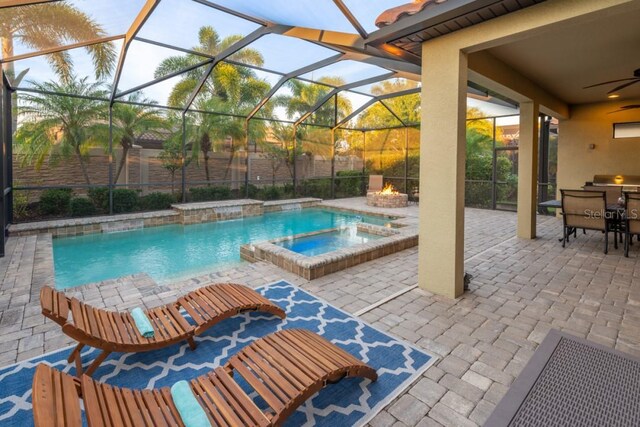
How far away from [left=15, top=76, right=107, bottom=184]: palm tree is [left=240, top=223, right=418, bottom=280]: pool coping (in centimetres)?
712

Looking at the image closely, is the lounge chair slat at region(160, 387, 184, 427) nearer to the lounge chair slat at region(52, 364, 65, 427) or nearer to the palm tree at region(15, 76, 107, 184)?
the lounge chair slat at region(52, 364, 65, 427)

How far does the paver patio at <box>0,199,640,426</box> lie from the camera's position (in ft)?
8.87

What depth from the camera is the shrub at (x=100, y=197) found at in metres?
10.4

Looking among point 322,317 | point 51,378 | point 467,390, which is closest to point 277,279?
point 322,317

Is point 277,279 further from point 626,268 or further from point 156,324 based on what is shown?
point 626,268

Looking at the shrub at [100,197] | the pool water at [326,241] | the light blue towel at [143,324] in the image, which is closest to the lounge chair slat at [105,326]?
the light blue towel at [143,324]

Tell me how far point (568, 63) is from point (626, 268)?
353 centimetres

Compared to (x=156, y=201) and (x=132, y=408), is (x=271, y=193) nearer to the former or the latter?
(x=156, y=201)

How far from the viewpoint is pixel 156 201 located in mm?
11664

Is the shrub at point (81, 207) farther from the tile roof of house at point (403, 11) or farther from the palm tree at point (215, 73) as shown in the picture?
the tile roof of house at point (403, 11)

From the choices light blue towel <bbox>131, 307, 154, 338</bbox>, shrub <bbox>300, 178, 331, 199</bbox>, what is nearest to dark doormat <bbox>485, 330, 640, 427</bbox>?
light blue towel <bbox>131, 307, 154, 338</bbox>

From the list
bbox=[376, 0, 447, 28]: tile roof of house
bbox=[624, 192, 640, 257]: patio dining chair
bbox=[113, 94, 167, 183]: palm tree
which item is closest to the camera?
bbox=[376, 0, 447, 28]: tile roof of house

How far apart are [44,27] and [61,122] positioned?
4865 mm

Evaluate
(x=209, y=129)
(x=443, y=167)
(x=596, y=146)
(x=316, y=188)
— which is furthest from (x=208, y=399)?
(x=316, y=188)
